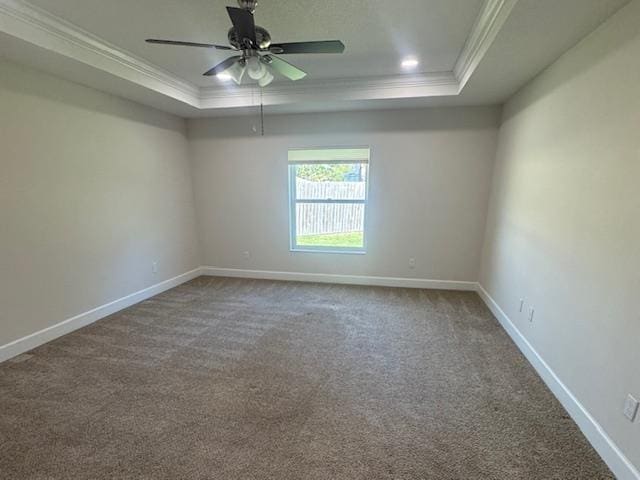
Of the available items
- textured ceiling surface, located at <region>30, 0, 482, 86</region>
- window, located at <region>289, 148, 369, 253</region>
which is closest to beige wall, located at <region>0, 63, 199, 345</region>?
textured ceiling surface, located at <region>30, 0, 482, 86</region>

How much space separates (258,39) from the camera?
1803 millimetres

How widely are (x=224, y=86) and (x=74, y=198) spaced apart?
81.2 inches

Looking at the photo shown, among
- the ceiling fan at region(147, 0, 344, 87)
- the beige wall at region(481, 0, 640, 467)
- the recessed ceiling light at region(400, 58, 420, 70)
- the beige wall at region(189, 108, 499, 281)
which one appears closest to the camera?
the beige wall at region(481, 0, 640, 467)

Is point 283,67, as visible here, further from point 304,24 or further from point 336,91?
point 336,91

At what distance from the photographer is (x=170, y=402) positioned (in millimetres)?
1912

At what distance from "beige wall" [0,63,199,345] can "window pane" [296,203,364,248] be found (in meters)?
1.92

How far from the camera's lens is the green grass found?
13.9 feet

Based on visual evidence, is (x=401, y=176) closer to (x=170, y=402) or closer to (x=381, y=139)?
(x=381, y=139)

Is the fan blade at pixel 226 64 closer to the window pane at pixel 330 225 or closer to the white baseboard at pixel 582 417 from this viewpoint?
the window pane at pixel 330 225

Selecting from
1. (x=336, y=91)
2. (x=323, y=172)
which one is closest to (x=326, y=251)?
(x=323, y=172)

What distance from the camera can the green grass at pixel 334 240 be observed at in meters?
4.25

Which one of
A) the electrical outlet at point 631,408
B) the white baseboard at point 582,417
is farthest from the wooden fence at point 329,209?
the electrical outlet at point 631,408

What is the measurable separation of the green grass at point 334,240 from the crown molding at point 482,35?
7.32 ft

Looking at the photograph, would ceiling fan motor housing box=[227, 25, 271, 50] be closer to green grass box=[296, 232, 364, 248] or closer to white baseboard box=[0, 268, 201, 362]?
green grass box=[296, 232, 364, 248]
